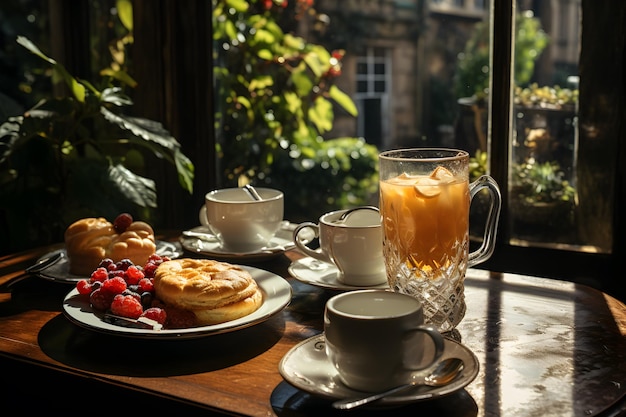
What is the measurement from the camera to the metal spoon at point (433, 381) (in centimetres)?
81

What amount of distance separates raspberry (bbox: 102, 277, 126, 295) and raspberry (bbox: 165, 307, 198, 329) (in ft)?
0.32

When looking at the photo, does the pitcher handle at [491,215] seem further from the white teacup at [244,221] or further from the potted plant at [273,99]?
the potted plant at [273,99]

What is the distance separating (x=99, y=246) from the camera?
4.59 ft

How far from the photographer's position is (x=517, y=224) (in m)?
1.93

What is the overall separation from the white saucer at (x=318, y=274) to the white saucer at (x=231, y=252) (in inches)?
3.0

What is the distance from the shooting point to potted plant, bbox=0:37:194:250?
1822mm

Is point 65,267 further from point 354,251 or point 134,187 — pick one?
point 354,251

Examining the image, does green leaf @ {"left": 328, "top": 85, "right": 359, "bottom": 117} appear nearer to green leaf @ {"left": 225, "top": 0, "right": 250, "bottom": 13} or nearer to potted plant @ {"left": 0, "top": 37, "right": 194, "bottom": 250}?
green leaf @ {"left": 225, "top": 0, "right": 250, "bottom": 13}

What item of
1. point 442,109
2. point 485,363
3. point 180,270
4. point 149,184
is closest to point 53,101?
point 149,184

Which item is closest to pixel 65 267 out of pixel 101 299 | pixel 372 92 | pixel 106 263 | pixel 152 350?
pixel 106 263

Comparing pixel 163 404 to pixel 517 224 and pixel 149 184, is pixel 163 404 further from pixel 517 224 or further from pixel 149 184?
pixel 517 224

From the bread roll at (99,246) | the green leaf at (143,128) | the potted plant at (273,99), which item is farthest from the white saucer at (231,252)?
the potted plant at (273,99)

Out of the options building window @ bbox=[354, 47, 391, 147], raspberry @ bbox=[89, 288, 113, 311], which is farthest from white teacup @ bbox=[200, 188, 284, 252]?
building window @ bbox=[354, 47, 391, 147]

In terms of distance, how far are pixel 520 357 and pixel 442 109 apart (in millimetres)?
3234
